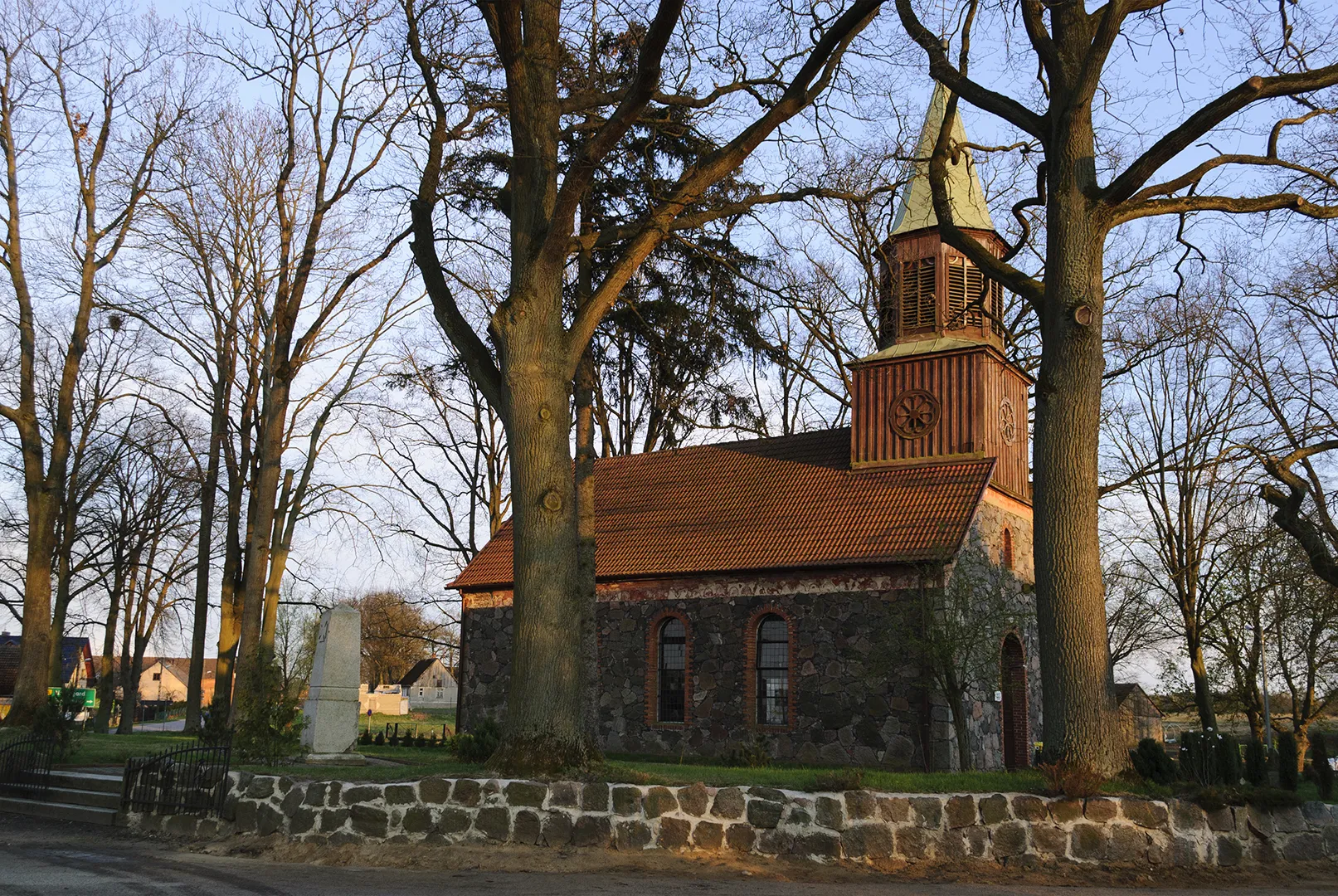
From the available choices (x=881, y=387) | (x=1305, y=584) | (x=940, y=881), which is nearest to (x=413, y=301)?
(x=881, y=387)

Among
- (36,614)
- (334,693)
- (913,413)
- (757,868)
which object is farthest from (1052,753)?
(36,614)

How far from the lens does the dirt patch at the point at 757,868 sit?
8.95 metres

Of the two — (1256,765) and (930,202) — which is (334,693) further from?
(930,202)

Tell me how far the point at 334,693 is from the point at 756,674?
10.00m

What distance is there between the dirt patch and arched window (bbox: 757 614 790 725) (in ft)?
36.4

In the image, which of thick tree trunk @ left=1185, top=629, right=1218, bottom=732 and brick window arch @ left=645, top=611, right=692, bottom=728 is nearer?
brick window arch @ left=645, top=611, right=692, bottom=728

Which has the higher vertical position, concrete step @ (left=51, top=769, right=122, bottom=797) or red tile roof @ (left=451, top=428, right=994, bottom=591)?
red tile roof @ (left=451, top=428, right=994, bottom=591)

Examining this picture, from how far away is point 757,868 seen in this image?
9.18 m

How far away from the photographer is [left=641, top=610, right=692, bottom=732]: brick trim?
71.1ft

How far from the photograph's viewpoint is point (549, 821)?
9594 mm

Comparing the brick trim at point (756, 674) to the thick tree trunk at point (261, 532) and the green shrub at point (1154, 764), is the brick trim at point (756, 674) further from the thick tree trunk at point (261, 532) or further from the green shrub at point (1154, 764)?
the green shrub at point (1154, 764)

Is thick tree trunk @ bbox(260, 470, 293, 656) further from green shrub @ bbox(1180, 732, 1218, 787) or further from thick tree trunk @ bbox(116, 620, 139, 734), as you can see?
green shrub @ bbox(1180, 732, 1218, 787)

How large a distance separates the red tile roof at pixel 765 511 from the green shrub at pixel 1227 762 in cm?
805

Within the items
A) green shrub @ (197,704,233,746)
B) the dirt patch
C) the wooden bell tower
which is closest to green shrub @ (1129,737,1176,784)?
the dirt patch
